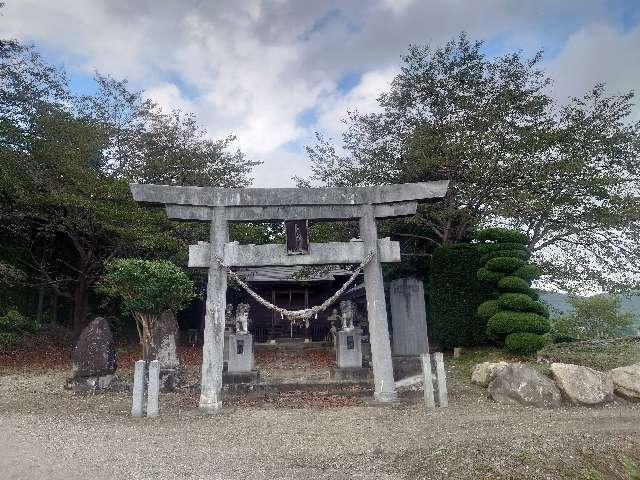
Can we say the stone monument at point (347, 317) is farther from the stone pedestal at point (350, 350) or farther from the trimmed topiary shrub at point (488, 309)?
the trimmed topiary shrub at point (488, 309)

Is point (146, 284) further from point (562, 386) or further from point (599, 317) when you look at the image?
point (599, 317)

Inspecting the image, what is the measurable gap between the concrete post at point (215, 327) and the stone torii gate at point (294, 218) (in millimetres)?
19

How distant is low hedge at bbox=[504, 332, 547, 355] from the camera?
39.2 ft

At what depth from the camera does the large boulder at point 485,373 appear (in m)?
9.37

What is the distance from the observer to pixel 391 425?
6840 millimetres

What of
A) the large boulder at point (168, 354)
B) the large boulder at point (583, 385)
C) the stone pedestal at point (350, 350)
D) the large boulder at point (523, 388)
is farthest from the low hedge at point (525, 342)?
the large boulder at point (168, 354)

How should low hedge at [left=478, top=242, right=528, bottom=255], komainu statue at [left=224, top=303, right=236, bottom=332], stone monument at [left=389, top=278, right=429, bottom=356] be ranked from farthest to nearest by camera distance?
low hedge at [left=478, top=242, right=528, bottom=255] < stone monument at [left=389, top=278, right=429, bottom=356] < komainu statue at [left=224, top=303, right=236, bottom=332]

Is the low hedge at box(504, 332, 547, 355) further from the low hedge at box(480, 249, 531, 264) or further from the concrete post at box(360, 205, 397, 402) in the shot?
the concrete post at box(360, 205, 397, 402)

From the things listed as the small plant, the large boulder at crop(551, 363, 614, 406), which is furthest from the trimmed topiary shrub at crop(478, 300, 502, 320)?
the small plant

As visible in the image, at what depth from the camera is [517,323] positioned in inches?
485

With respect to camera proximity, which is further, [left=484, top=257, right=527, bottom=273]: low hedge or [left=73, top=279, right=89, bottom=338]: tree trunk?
[left=73, top=279, right=89, bottom=338]: tree trunk

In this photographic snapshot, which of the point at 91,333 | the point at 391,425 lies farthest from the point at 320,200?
the point at 91,333

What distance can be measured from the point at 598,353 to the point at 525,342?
1.91 metres

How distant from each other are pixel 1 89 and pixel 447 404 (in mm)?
18493
